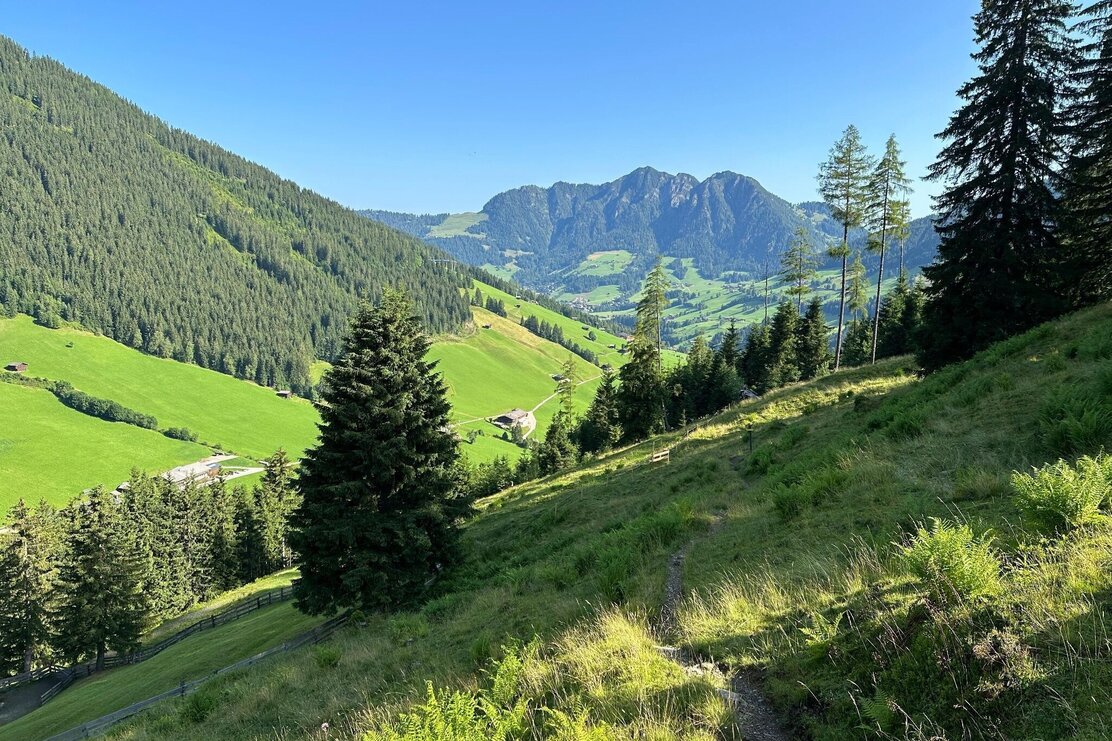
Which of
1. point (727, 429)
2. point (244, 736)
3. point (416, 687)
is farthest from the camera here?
point (727, 429)

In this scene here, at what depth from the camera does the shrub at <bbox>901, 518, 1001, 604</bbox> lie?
14.1ft

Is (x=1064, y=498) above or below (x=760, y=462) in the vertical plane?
above

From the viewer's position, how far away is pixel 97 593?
40.6 m

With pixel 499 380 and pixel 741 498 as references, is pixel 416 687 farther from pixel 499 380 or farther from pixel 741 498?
pixel 499 380

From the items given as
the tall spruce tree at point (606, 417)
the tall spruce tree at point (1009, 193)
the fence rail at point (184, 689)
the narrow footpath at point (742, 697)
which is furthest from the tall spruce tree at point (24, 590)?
the tall spruce tree at point (1009, 193)

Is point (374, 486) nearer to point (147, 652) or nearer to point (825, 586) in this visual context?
point (825, 586)

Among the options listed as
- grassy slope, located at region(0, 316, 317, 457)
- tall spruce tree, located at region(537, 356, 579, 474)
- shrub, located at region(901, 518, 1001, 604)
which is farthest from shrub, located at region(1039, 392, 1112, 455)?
grassy slope, located at region(0, 316, 317, 457)

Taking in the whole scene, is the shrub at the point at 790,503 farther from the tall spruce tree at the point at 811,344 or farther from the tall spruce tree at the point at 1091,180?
the tall spruce tree at the point at 811,344

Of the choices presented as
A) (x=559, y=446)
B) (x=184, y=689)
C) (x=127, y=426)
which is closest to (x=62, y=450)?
(x=127, y=426)

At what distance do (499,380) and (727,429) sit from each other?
17134 cm

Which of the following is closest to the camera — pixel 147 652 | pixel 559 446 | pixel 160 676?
pixel 160 676

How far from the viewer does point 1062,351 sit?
13.3m

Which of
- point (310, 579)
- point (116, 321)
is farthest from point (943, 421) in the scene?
point (116, 321)

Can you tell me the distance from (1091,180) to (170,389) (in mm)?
180982
